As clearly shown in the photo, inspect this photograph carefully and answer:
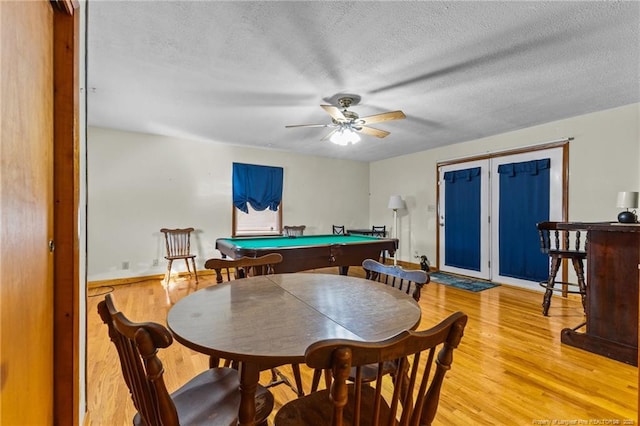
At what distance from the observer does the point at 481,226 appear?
475 centimetres

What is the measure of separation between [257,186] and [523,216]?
4320mm

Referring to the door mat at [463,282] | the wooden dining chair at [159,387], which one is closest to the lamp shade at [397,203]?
the door mat at [463,282]

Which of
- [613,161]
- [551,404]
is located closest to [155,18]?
[551,404]

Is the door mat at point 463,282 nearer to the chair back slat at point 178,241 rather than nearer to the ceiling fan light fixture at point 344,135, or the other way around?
the ceiling fan light fixture at point 344,135

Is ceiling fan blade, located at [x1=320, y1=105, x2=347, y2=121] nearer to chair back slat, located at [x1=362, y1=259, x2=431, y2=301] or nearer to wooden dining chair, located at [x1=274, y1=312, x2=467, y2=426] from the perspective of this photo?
chair back slat, located at [x1=362, y1=259, x2=431, y2=301]

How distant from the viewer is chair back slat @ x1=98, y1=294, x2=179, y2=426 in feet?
2.53

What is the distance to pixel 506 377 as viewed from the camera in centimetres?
201

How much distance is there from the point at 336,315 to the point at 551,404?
1.58 m

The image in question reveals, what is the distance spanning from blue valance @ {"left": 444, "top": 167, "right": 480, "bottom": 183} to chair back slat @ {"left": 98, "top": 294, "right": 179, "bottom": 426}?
16.8 feet

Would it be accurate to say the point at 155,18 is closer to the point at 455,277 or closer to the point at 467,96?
the point at 467,96

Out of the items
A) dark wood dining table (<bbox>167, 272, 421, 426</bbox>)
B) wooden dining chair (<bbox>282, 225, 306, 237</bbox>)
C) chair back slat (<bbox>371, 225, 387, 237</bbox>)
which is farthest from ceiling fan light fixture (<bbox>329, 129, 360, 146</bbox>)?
chair back slat (<bbox>371, 225, 387, 237</bbox>)

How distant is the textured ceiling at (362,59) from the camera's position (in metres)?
1.79

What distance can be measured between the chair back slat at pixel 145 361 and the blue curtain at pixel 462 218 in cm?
498

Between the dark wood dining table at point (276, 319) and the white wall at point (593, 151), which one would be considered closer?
the dark wood dining table at point (276, 319)
